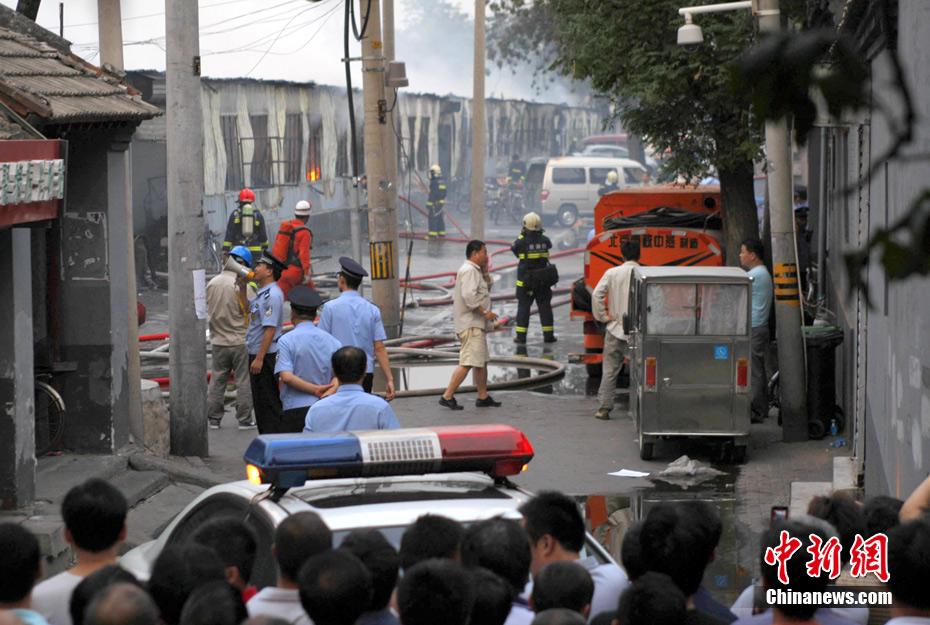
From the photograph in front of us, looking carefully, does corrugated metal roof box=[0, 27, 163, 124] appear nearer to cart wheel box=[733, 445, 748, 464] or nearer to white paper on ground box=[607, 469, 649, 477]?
white paper on ground box=[607, 469, 649, 477]

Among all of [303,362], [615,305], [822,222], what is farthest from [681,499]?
[822,222]

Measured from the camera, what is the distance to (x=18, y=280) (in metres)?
7.19

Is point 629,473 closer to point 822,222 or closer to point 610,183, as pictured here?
point 822,222

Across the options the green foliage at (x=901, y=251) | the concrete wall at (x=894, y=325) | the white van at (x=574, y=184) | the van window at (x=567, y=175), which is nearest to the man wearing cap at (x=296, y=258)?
the concrete wall at (x=894, y=325)

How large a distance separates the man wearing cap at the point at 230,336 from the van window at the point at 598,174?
26807mm

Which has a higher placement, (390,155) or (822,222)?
(390,155)

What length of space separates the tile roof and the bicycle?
2.06m

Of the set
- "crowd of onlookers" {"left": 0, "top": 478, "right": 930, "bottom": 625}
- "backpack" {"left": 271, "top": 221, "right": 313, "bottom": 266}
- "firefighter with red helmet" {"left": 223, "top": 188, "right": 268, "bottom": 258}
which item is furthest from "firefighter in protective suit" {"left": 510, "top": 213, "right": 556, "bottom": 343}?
"crowd of onlookers" {"left": 0, "top": 478, "right": 930, "bottom": 625}

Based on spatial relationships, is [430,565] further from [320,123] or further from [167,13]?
[320,123]

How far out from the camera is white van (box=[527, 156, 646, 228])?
121 ft

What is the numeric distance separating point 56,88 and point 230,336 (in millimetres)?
3422

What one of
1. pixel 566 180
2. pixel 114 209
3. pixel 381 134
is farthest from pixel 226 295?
pixel 566 180

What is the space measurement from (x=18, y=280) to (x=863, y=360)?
597 centimetres

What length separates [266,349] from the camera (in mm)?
9359
